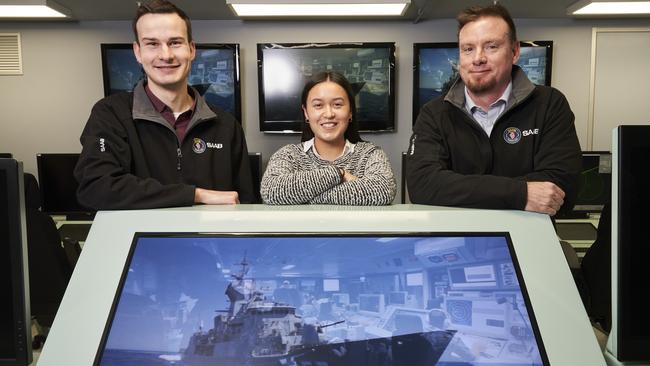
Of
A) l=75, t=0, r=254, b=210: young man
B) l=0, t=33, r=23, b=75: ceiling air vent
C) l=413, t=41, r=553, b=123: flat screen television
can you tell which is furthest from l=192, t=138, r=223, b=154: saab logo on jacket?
l=0, t=33, r=23, b=75: ceiling air vent

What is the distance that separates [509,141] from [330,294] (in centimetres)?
90

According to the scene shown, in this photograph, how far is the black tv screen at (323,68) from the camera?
3467mm

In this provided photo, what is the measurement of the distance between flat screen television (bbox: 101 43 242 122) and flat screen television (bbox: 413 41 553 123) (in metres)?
1.36

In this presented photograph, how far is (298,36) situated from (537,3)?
5.50 feet

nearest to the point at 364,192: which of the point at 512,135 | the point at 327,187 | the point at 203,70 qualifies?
the point at 327,187

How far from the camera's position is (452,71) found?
348cm

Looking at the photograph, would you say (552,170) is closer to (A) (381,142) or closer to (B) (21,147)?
(A) (381,142)

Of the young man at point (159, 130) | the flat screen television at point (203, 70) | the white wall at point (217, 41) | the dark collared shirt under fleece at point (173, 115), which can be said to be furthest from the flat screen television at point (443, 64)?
the dark collared shirt under fleece at point (173, 115)

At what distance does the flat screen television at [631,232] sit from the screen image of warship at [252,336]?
18.1 inches

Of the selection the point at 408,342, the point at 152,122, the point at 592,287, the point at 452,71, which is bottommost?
the point at 592,287

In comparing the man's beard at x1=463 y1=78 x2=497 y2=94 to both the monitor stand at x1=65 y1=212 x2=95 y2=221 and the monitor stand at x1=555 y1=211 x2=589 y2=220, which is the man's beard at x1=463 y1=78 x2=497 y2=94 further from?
the monitor stand at x1=65 y1=212 x2=95 y2=221

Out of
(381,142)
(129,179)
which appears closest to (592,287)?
(129,179)

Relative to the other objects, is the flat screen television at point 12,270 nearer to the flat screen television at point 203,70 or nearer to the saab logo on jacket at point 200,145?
the saab logo on jacket at point 200,145

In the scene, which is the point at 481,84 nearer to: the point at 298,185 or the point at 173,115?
the point at 298,185
